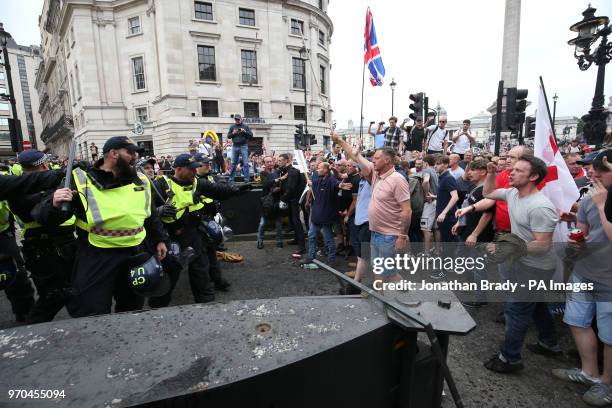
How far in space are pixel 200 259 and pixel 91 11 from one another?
1529 inches

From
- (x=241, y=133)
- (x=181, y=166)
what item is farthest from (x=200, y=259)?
(x=241, y=133)

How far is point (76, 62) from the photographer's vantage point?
34031mm

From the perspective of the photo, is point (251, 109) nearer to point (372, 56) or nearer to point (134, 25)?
point (134, 25)

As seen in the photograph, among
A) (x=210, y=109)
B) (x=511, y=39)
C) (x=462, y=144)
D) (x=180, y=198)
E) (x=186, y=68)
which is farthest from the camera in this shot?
(x=210, y=109)

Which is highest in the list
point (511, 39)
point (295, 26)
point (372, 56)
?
point (295, 26)

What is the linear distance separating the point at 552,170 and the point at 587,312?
5.10 ft

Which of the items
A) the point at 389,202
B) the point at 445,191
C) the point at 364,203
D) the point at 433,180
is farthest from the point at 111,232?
the point at 433,180

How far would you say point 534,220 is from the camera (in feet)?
9.09

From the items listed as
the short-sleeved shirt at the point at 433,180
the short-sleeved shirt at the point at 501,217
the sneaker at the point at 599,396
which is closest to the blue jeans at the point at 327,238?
the short-sleeved shirt at the point at 433,180

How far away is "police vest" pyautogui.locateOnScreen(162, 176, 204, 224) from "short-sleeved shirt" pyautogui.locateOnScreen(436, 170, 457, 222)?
3.93m

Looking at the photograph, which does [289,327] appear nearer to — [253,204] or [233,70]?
[253,204]

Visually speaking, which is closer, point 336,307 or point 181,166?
point 336,307

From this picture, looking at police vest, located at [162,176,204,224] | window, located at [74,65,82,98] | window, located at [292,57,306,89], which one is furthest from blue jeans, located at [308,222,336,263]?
window, located at [74,65,82,98]

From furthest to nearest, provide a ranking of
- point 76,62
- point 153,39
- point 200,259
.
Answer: point 76,62
point 153,39
point 200,259
